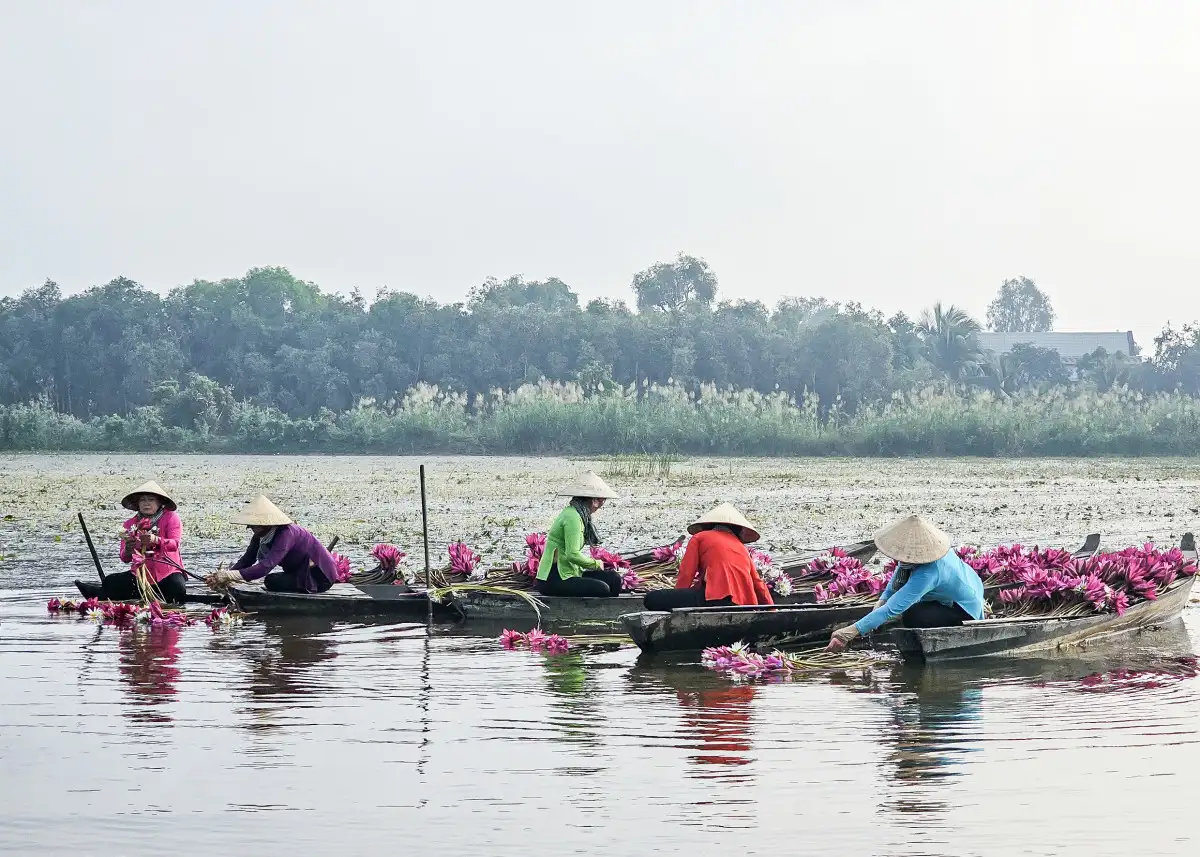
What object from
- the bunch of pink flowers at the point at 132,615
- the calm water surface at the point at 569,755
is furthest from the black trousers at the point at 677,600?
the bunch of pink flowers at the point at 132,615

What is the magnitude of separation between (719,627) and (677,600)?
458mm

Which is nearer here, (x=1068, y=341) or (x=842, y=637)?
(x=842, y=637)

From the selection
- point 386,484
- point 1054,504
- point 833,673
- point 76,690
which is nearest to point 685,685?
point 833,673

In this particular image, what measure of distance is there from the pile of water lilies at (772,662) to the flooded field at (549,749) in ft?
0.61

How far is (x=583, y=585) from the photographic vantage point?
439 inches

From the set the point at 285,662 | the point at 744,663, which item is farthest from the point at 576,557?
the point at 285,662

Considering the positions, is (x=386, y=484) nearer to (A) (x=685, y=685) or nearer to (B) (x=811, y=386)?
(A) (x=685, y=685)

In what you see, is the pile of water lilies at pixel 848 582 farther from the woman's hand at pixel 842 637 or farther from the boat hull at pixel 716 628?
the woman's hand at pixel 842 637

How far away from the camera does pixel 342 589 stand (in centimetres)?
1195

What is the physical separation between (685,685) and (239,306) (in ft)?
164

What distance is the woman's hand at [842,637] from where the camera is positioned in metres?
9.09

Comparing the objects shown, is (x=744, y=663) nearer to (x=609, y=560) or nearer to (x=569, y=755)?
(x=569, y=755)

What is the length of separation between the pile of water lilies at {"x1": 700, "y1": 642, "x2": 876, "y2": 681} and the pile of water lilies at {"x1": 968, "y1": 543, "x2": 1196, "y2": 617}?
160 centimetres

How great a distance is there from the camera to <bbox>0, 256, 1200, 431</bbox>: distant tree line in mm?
51969
